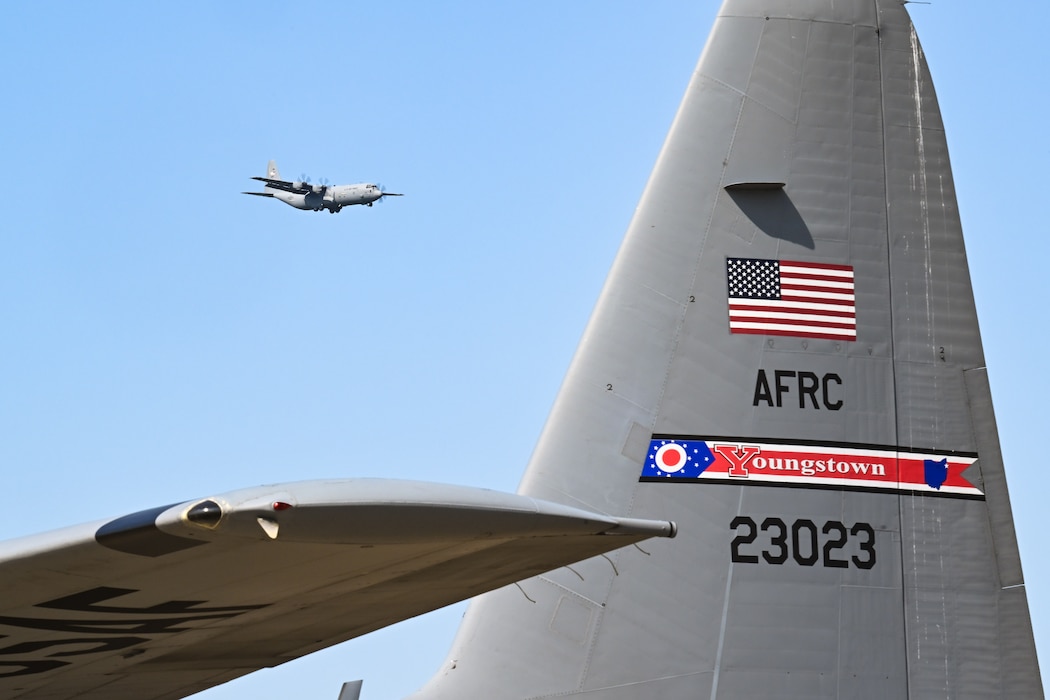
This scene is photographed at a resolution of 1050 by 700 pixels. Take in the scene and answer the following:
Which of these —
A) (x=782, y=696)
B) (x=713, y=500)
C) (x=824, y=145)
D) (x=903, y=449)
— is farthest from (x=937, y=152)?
(x=782, y=696)

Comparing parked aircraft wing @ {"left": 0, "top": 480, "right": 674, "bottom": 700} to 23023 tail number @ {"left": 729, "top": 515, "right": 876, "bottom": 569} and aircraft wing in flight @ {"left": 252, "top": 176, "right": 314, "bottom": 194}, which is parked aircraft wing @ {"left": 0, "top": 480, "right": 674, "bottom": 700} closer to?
23023 tail number @ {"left": 729, "top": 515, "right": 876, "bottom": 569}

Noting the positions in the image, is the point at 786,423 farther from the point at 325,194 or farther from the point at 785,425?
the point at 325,194

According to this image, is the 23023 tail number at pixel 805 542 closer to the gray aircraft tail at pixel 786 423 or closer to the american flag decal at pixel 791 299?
the gray aircraft tail at pixel 786 423

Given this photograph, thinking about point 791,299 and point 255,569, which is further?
point 791,299

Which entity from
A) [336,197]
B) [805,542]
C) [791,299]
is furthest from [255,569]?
[336,197]

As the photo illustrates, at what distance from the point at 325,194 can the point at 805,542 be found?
131ft

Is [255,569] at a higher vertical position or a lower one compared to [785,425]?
lower

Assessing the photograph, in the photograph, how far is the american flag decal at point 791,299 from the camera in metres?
8.10

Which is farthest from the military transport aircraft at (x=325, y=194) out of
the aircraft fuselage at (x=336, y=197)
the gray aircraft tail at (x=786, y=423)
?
the gray aircraft tail at (x=786, y=423)

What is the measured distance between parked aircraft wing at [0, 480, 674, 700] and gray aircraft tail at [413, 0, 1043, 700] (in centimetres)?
282

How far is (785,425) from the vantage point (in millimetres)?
7914

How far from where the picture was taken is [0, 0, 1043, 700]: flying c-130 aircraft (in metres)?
7.37

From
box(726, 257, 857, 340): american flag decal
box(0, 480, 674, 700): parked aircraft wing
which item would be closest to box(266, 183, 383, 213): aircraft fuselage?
box(726, 257, 857, 340): american flag decal

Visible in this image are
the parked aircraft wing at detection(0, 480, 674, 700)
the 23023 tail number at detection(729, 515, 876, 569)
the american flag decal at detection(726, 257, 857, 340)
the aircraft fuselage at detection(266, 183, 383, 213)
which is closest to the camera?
the parked aircraft wing at detection(0, 480, 674, 700)
